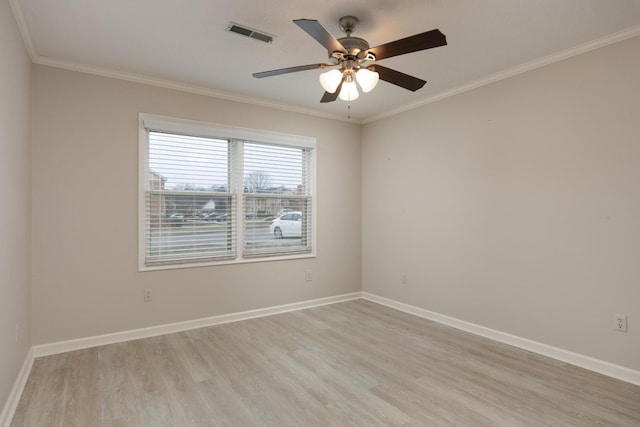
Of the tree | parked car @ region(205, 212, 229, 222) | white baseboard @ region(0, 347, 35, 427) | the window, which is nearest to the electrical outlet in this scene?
the window

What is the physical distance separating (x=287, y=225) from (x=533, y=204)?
2837 millimetres

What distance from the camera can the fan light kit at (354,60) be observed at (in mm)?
2061

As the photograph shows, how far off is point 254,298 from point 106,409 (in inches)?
84.1

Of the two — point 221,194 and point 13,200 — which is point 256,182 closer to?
point 221,194

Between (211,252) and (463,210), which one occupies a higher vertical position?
(463,210)

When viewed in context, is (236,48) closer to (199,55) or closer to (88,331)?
(199,55)

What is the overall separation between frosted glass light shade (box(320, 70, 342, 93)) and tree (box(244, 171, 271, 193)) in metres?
2.19

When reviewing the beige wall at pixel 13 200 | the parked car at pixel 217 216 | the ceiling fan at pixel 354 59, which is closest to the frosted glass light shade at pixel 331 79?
the ceiling fan at pixel 354 59

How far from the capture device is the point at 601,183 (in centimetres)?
289

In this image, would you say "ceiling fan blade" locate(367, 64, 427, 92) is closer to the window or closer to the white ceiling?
the white ceiling

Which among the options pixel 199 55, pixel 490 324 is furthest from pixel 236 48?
pixel 490 324

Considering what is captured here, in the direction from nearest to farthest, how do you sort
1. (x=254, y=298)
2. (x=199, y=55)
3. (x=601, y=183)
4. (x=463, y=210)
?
(x=601, y=183) < (x=199, y=55) < (x=463, y=210) < (x=254, y=298)

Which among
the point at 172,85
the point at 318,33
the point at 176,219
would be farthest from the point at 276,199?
the point at 318,33

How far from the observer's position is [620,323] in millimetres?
2777
